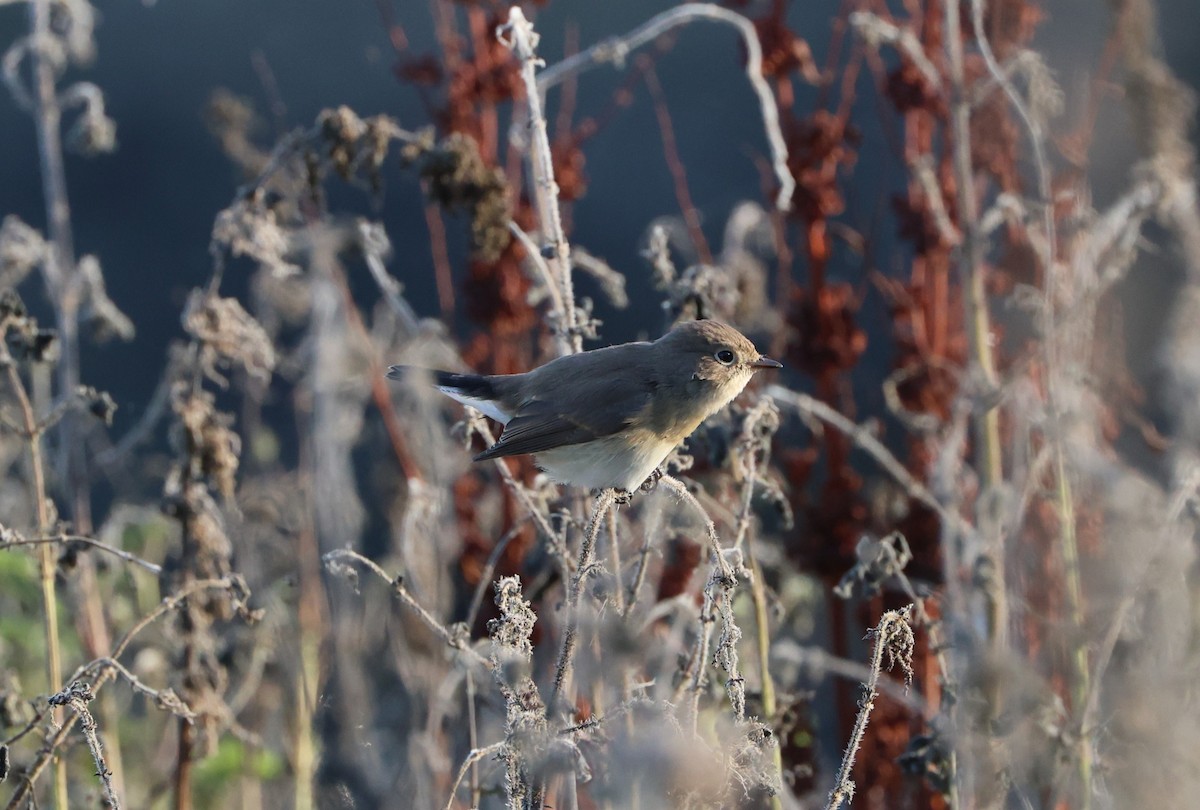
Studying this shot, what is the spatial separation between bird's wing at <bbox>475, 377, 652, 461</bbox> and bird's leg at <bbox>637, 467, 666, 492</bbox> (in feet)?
0.42

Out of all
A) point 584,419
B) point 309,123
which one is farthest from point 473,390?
point 309,123

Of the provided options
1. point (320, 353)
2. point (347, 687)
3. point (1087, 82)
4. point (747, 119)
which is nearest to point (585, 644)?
point (347, 687)

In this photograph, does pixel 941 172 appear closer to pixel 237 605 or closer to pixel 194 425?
pixel 194 425

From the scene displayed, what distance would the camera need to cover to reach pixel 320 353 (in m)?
3.75

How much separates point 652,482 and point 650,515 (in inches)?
13.2

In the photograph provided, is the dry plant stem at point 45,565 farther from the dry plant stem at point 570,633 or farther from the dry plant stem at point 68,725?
the dry plant stem at point 570,633

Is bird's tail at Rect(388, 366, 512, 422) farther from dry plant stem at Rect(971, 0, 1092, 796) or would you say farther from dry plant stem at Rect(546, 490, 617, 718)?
dry plant stem at Rect(971, 0, 1092, 796)

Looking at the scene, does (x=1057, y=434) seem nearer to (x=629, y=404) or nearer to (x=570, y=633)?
(x=629, y=404)

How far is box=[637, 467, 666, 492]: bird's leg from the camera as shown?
2.79 meters

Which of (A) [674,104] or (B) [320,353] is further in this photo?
(A) [674,104]

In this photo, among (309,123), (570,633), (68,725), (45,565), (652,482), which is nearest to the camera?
(570,633)

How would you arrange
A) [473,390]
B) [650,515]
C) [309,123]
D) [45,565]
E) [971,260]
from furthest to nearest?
[309,123] → [971,260] → [473,390] → [650,515] → [45,565]

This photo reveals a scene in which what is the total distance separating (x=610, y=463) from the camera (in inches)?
109

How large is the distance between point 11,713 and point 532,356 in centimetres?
225
